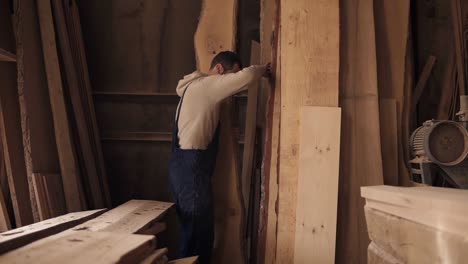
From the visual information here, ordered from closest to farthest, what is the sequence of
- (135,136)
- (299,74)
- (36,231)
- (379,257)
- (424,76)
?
(379,257) < (36,231) < (299,74) < (424,76) < (135,136)

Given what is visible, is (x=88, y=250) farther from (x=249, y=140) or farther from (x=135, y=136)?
(x=135, y=136)

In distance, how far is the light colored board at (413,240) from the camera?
96 cm

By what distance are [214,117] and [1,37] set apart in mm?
1543

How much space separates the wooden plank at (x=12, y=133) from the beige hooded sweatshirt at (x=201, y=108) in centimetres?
113

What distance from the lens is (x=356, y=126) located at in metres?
2.10

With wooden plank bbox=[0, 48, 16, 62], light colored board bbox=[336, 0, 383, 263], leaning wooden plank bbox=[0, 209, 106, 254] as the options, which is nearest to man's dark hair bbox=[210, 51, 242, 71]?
light colored board bbox=[336, 0, 383, 263]

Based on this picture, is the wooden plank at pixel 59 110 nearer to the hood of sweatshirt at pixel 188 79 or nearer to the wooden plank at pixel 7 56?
the wooden plank at pixel 7 56

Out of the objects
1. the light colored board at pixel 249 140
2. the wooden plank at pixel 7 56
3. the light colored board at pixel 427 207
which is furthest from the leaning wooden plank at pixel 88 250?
the wooden plank at pixel 7 56

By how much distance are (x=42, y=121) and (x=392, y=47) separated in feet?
7.91

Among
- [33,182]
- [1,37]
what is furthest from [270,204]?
[1,37]

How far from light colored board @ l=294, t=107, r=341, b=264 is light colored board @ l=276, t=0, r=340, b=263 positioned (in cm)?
6

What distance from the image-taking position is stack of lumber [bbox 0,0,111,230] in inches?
97.0

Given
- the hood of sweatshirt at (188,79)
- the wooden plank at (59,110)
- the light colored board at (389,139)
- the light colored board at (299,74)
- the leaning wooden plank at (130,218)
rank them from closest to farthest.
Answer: the leaning wooden plank at (130,218), the light colored board at (299,74), the light colored board at (389,139), the hood of sweatshirt at (188,79), the wooden plank at (59,110)

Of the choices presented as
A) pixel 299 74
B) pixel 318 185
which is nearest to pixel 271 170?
pixel 318 185
